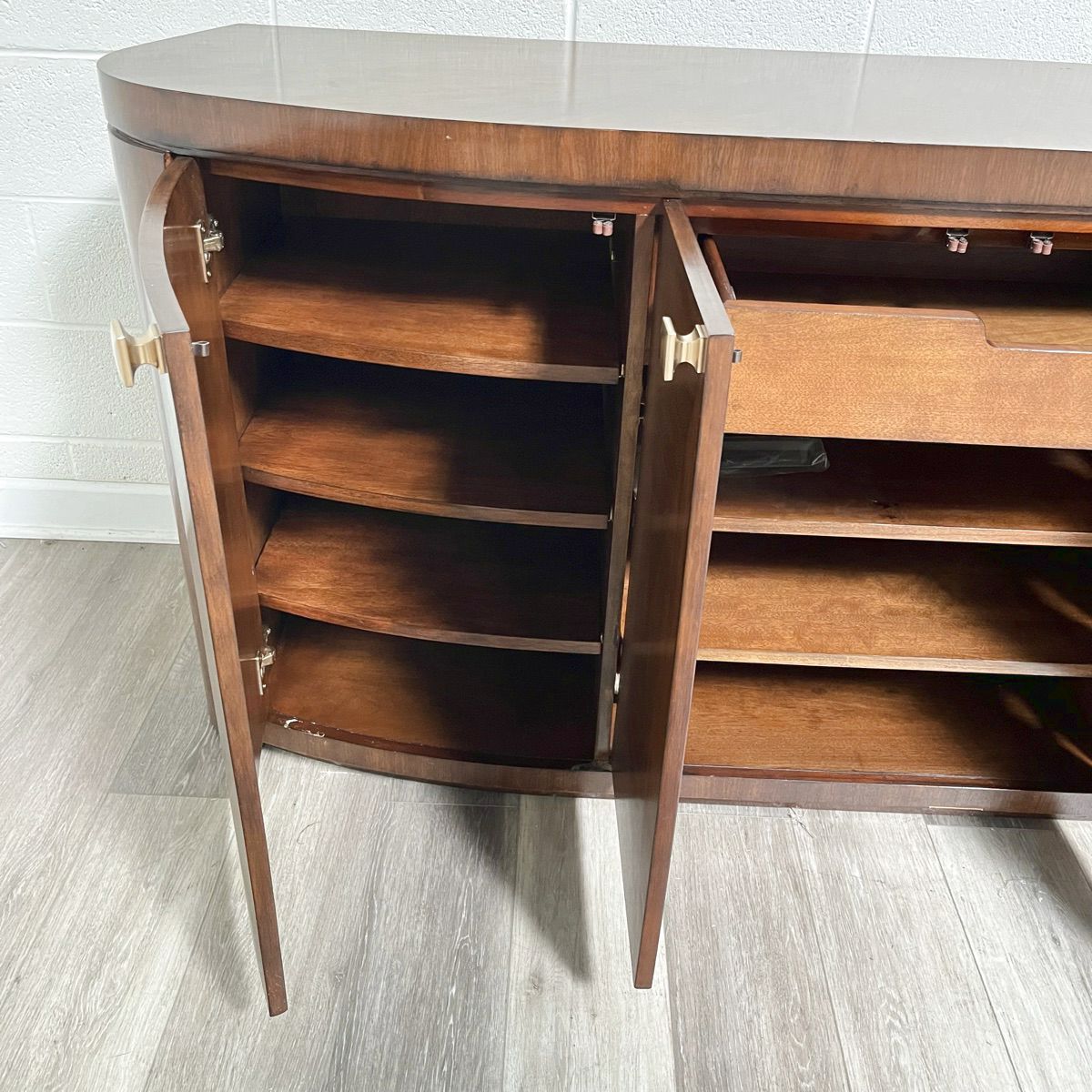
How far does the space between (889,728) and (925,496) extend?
12.7 inches

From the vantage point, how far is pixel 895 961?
39.8 inches

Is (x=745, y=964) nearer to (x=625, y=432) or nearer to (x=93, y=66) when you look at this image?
(x=625, y=432)

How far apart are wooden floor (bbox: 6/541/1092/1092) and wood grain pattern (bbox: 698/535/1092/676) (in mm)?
252

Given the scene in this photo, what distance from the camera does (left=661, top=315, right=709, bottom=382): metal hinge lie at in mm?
613

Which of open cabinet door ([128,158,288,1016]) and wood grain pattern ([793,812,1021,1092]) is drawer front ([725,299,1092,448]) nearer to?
open cabinet door ([128,158,288,1016])

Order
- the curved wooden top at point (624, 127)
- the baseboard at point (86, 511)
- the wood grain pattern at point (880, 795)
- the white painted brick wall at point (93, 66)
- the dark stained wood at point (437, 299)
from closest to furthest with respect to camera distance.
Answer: the curved wooden top at point (624, 127)
the dark stained wood at point (437, 299)
the wood grain pattern at point (880, 795)
the white painted brick wall at point (93, 66)
the baseboard at point (86, 511)

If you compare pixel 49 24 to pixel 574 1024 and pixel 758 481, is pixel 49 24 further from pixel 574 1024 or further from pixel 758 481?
pixel 574 1024

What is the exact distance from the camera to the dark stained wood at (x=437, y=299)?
883 millimetres

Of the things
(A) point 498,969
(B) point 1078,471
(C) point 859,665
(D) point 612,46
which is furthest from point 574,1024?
(D) point 612,46

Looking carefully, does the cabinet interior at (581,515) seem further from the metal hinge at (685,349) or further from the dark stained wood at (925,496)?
the metal hinge at (685,349)

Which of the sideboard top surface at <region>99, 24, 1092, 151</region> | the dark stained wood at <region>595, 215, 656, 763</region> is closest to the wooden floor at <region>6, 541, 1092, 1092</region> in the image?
the dark stained wood at <region>595, 215, 656, 763</region>

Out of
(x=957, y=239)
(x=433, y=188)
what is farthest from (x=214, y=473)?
(x=957, y=239)

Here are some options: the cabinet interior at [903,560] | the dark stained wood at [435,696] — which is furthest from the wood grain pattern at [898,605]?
the dark stained wood at [435,696]

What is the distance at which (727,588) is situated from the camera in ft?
3.54
